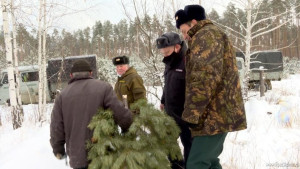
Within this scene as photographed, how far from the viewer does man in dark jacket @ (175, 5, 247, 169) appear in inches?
73.4

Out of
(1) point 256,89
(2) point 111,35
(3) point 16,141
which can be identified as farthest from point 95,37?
(3) point 16,141

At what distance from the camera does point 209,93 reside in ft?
6.11

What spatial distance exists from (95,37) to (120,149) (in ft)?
155

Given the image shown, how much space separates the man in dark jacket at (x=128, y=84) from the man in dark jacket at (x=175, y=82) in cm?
72

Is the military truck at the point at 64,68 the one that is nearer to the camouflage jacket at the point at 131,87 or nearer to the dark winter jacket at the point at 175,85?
the camouflage jacket at the point at 131,87

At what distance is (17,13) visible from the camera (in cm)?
759

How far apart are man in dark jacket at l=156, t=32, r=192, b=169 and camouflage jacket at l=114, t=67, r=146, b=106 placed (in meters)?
0.71

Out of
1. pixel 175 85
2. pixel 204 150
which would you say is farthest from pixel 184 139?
pixel 204 150

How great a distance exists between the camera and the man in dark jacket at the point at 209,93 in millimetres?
1865

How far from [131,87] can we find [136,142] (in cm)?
161

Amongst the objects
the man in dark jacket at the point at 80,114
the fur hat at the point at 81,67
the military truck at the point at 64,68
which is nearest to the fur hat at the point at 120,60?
the fur hat at the point at 81,67

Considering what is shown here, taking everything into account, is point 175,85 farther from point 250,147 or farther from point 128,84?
point 250,147

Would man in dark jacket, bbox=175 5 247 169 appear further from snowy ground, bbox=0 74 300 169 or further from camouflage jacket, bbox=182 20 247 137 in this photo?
snowy ground, bbox=0 74 300 169

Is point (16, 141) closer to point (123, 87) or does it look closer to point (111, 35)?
point (123, 87)
